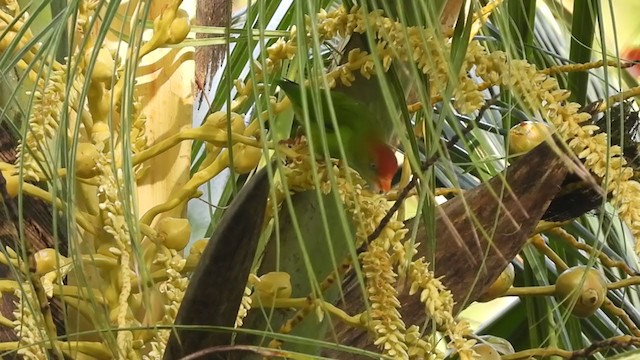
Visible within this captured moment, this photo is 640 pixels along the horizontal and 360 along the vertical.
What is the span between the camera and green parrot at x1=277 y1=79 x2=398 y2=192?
0.32 m

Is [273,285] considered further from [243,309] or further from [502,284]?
[502,284]

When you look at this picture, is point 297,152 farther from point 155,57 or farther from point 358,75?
point 155,57

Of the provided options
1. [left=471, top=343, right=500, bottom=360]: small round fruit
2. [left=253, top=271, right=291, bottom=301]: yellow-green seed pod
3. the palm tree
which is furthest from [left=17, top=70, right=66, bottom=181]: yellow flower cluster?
[left=471, top=343, right=500, bottom=360]: small round fruit

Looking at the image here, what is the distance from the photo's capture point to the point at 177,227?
0.37 m

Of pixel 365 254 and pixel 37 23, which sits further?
pixel 37 23

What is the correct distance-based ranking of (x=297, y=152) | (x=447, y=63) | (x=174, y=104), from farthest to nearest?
(x=174, y=104) < (x=297, y=152) < (x=447, y=63)

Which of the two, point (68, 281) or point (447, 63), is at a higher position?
point (447, 63)

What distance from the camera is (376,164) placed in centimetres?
33

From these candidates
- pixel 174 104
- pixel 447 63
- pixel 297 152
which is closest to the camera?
pixel 447 63

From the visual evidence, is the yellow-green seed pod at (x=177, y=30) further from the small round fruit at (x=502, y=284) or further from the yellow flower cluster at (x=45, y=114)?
the small round fruit at (x=502, y=284)

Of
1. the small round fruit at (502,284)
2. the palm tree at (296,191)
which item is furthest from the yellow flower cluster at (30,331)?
the small round fruit at (502,284)

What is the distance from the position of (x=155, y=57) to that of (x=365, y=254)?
22 centimetres

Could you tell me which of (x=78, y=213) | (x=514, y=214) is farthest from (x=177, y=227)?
(x=514, y=214)

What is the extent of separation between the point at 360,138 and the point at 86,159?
0.12 metres
